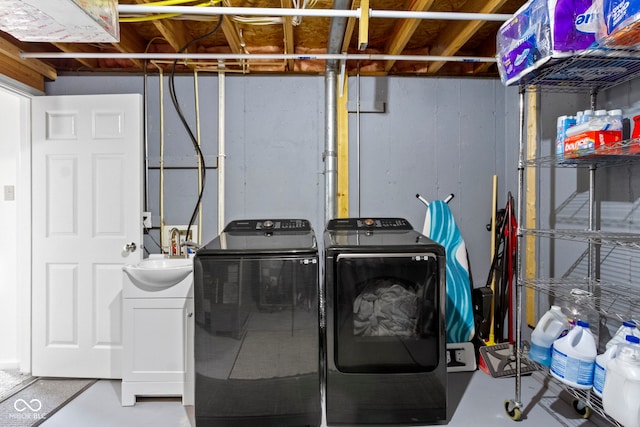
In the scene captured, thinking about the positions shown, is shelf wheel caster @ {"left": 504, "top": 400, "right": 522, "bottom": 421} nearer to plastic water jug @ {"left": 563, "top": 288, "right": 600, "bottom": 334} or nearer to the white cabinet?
plastic water jug @ {"left": 563, "top": 288, "right": 600, "bottom": 334}

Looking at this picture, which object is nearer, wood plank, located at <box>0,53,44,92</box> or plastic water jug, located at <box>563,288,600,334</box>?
plastic water jug, located at <box>563,288,600,334</box>

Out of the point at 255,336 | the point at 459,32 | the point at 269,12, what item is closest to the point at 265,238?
the point at 255,336

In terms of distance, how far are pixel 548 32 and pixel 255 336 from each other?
6.32 ft

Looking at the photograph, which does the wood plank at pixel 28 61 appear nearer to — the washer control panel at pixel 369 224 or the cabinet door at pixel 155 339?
the cabinet door at pixel 155 339

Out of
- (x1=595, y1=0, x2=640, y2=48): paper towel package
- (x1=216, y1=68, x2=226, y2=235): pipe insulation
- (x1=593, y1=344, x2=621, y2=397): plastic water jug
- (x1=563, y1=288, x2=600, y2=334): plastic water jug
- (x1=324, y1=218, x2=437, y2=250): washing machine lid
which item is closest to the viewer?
(x1=595, y1=0, x2=640, y2=48): paper towel package

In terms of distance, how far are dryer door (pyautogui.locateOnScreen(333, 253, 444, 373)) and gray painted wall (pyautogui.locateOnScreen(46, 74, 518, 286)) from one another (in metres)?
1.11

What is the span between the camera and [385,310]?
193 centimetres

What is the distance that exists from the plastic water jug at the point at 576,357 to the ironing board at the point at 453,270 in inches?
36.8

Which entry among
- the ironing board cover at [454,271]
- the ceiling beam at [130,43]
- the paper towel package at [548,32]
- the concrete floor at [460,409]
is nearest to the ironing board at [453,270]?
the ironing board cover at [454,271]

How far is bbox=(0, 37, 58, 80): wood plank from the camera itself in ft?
7.58

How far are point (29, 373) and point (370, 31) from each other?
11.6ft

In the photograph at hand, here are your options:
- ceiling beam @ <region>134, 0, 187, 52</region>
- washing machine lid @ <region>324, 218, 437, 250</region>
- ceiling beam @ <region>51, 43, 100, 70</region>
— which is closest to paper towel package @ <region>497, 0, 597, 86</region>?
washing machine lid @ <region>324, 218, 437, 250</region>

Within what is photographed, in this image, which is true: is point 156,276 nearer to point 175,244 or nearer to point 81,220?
point 175,244

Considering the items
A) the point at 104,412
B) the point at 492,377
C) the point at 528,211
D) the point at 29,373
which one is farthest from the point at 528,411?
the point at 29,373
